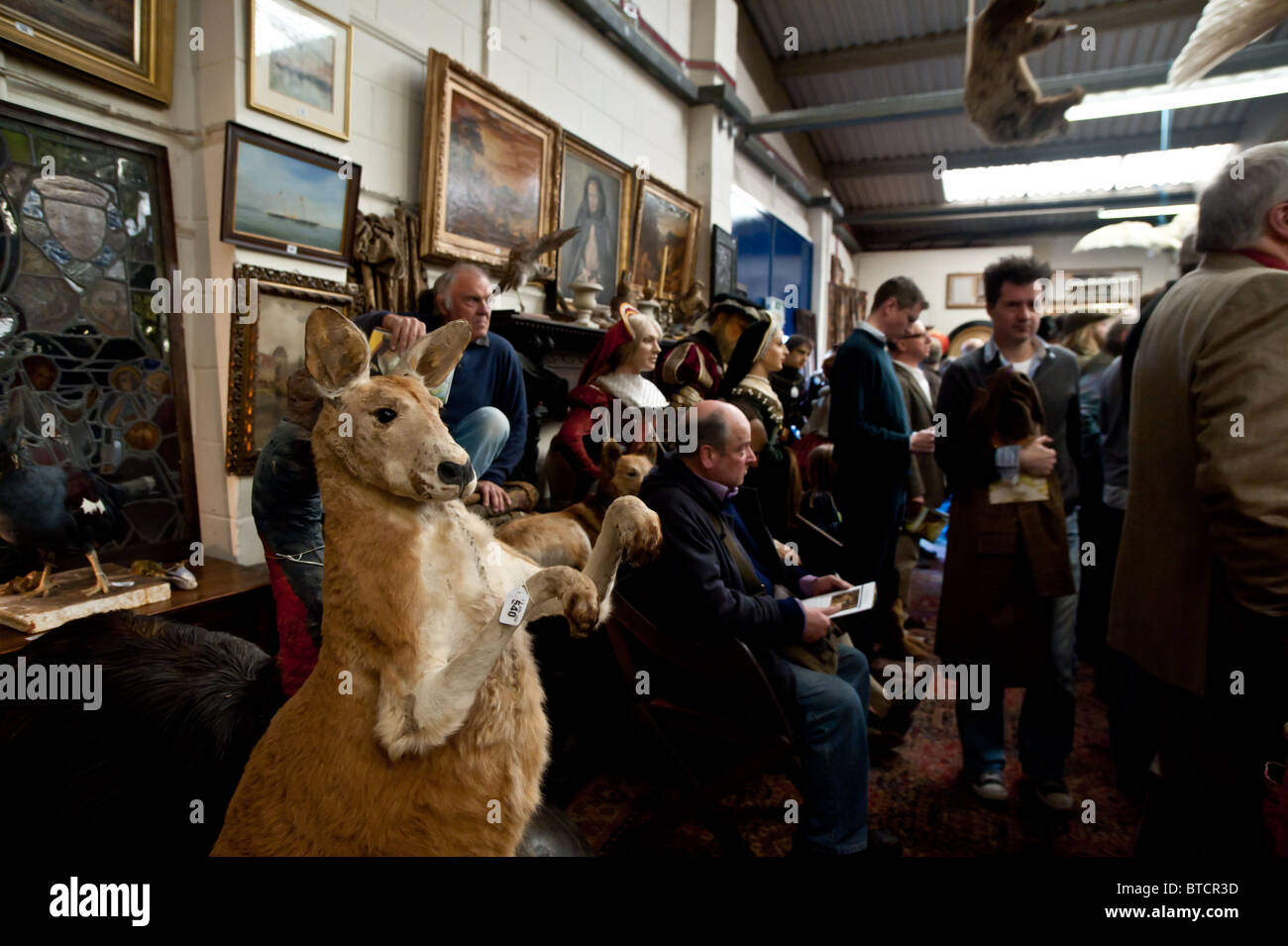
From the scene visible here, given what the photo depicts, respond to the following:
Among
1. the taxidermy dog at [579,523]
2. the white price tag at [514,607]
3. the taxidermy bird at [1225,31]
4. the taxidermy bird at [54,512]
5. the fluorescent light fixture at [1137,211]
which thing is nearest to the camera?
the white price tag at [514,607]

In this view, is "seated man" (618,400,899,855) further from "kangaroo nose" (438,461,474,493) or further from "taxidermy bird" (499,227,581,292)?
"taxidermy bird" (499,227,581,292)

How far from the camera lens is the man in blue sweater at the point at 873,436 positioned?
328 centimetres

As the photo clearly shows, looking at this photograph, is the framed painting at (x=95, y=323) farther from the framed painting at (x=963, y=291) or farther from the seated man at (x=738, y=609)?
the framed painting at (x=963, y=291)

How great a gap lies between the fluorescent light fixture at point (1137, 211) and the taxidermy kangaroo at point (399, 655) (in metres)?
11.8

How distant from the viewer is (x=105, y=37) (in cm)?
238

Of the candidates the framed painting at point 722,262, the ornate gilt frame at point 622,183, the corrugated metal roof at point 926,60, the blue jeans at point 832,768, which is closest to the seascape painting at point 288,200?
the ornate gilt frame at point 622,183

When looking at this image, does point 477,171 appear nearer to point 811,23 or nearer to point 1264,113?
point 811,23

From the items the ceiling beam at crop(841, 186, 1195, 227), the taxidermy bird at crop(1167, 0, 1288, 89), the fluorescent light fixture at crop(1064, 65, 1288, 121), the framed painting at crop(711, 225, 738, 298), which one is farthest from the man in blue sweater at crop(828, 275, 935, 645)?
the ceiling beam at crop(841, 186, 1195, 227)

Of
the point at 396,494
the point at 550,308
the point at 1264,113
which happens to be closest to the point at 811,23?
the point at 1264,113

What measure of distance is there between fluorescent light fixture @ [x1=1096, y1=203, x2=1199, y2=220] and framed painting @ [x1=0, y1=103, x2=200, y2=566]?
11.8 metres

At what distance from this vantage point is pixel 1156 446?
1.71 m

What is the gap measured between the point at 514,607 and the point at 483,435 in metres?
0.74

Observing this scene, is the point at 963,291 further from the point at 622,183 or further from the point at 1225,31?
the point at 1225,31
